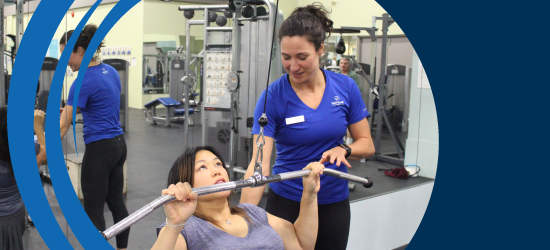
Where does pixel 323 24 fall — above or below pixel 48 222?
above

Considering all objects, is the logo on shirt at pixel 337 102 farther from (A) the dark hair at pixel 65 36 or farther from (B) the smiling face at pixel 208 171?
(A) the dark hair at pixel 65 36

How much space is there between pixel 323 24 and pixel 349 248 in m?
1.62

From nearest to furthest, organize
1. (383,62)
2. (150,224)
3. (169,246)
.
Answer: (169,246)
(150,224)
(383,62)

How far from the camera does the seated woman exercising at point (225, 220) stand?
1.46m

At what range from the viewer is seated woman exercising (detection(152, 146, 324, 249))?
1.46 m

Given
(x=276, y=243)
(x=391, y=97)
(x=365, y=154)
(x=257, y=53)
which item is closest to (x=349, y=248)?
(x=365, y=154)

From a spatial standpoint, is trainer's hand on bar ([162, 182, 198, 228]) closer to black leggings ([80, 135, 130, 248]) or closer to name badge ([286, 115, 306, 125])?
name badge ([286, 115, 306, 125])

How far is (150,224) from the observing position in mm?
3738

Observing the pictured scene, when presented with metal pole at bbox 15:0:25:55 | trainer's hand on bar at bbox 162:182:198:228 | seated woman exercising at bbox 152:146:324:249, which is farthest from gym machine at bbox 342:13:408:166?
trainer's hand on bar at bbox 162:182:198:228

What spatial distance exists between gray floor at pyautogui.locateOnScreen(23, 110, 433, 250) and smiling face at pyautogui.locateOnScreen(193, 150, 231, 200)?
60cm

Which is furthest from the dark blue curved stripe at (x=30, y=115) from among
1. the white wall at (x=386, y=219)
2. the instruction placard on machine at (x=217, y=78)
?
the instruction placard on machine at (x=217, y=78)

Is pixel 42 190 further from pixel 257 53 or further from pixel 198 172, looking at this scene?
pixel 257 53

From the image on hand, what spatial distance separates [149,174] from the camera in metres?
5.43

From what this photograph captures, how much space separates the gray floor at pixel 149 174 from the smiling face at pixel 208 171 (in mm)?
604
